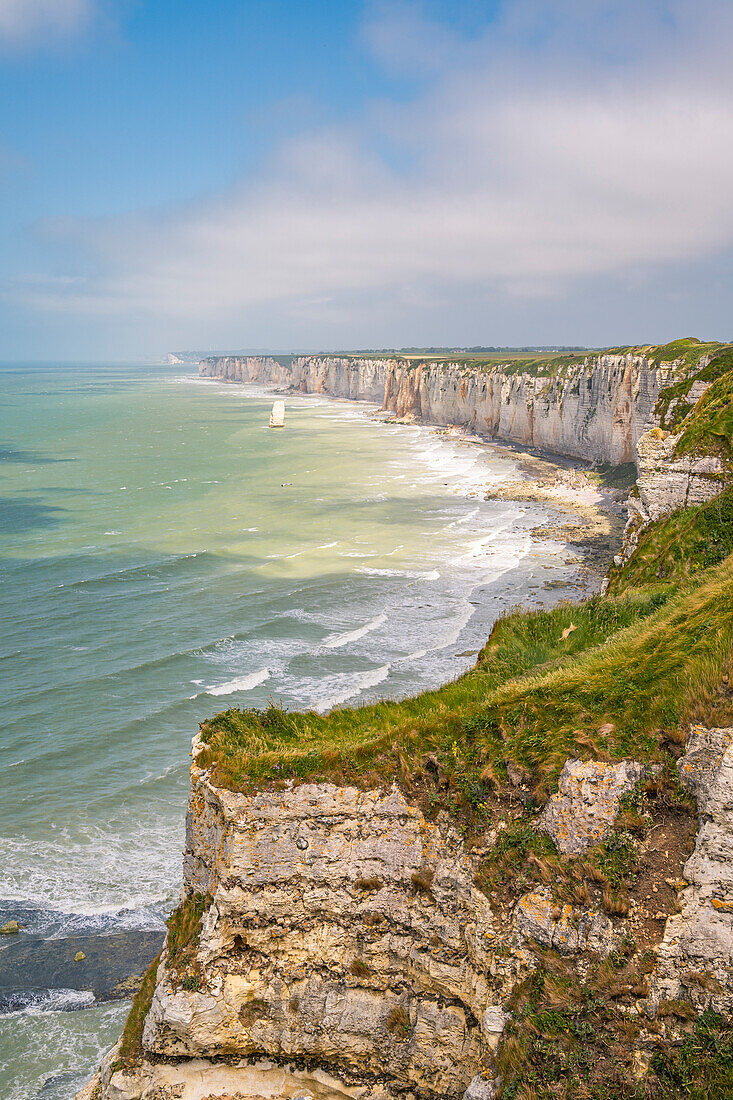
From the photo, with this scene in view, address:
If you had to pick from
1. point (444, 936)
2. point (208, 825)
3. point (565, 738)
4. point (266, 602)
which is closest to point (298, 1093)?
point (444, 936)

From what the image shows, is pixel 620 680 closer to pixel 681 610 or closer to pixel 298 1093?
pixel 681 610

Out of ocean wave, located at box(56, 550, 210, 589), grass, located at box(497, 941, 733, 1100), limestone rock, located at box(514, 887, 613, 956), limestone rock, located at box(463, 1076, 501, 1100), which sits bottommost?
ocean wave, located at box(56, 550, 210, 589)

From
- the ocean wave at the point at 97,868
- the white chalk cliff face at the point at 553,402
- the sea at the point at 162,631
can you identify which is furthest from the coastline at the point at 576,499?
the ocean wave at the point at 97,868

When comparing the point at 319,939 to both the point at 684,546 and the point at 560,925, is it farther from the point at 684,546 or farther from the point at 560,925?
the point at 684,546

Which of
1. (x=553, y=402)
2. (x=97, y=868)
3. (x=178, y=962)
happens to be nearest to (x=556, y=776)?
(x=178, y=962)

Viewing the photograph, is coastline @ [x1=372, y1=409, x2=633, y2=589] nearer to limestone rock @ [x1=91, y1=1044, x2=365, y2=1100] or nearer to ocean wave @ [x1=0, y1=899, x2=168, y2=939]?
ocean wave @ [x1=0, y1=899, x2=168, y2=939]

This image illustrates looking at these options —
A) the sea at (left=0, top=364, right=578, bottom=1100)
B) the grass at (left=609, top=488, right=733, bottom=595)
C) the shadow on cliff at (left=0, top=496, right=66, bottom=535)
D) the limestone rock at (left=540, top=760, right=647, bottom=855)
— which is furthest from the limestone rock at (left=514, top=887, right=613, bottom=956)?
the shadow on cliff at (left=0, top=496, right=66, bottom=535)

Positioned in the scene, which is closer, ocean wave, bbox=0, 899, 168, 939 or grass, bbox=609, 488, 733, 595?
grass, bbox=609, 488, 733, 595

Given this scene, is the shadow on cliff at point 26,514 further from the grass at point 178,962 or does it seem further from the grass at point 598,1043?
the grass at point 598,1043
